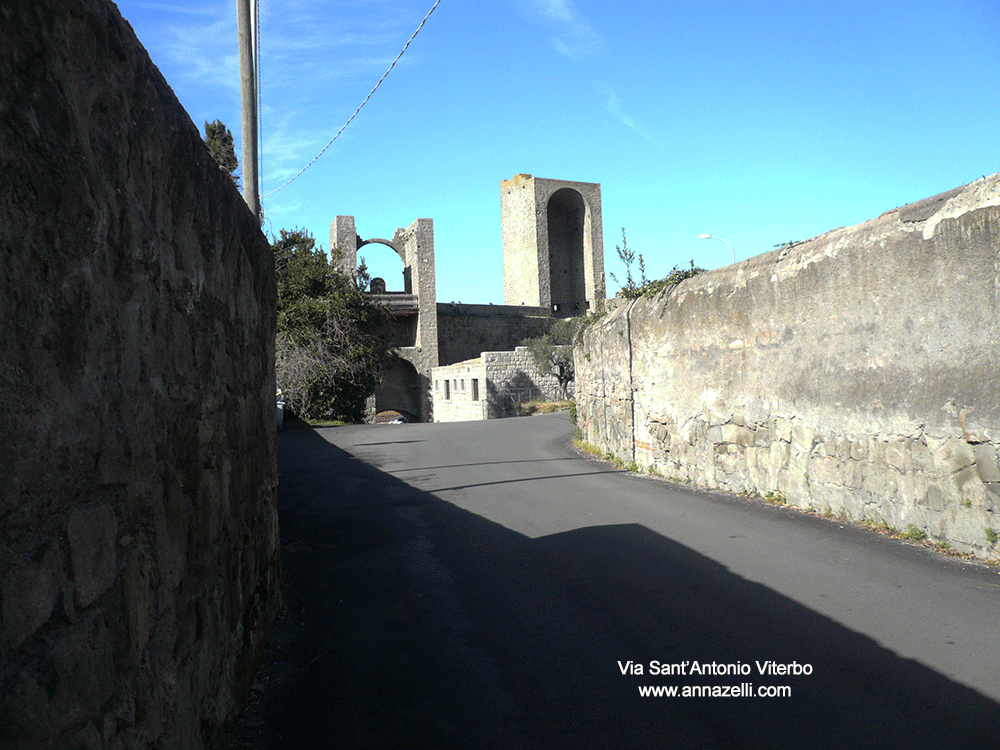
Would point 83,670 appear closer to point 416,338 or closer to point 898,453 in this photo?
point 898,453

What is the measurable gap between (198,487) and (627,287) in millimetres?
9971

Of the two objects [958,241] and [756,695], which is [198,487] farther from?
[958,241]

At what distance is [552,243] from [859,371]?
4649cm

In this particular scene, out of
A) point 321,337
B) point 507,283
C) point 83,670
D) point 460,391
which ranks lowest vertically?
point 83,670

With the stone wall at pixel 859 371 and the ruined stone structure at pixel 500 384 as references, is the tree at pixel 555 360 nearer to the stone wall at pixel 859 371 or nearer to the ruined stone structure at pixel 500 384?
the ruined stone structure at pixel 500 384

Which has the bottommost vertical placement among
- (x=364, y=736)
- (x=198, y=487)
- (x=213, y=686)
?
(x=364, y=736)

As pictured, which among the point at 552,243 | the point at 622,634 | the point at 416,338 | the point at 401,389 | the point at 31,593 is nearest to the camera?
the point at 31,593

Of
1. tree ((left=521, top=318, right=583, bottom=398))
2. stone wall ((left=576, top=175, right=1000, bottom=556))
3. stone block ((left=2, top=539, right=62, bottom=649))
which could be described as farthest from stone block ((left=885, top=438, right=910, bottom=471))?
tree ((left=521, top=318, right=583, bottom=398))

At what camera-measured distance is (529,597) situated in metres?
4.84

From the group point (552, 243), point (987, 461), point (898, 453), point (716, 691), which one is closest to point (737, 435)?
point (898, 453)

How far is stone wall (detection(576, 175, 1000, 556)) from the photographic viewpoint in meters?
5.08

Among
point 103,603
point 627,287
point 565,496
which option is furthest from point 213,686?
point 627,287

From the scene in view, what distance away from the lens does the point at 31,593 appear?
5.00 ft

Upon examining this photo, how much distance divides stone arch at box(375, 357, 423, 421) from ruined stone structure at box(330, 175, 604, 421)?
0.06m
